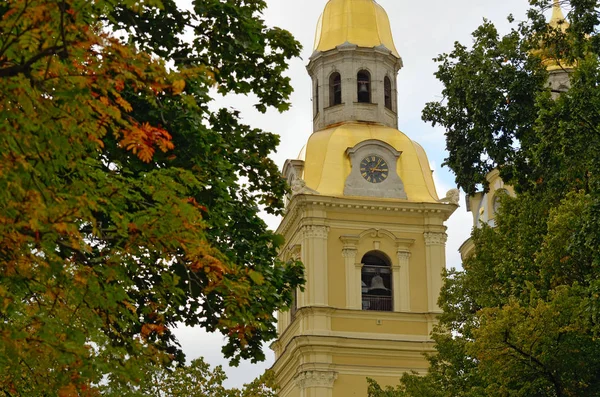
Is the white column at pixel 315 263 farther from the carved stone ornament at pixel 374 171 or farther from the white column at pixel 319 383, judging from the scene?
the white column at pixel 319 383

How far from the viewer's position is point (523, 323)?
69.4ft

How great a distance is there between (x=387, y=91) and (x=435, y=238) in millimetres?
7091

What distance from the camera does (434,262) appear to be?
44.5m

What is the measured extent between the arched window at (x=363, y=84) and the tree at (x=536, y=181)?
23.8m

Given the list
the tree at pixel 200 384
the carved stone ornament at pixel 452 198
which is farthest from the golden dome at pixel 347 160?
the tree at pixel 200 384

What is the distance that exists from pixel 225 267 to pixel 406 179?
115 ft

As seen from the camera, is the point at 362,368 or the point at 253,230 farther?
the point at 362,368

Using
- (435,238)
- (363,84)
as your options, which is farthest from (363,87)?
(435,238)

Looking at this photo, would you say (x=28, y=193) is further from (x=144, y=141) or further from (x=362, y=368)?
(x=362, y=368)

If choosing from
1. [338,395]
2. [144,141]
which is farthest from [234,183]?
[338,395]

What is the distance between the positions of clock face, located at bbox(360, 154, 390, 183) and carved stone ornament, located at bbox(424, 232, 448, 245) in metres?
2.67

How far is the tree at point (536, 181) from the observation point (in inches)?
693

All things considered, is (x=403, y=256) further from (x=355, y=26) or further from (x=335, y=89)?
(x=355, y=26)

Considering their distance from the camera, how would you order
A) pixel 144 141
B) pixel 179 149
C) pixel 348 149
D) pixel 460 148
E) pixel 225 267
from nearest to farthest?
pixel 144 141 < pixel 225 267 < pixel 179 149 < pixel 460 148 < pixel 348 149
